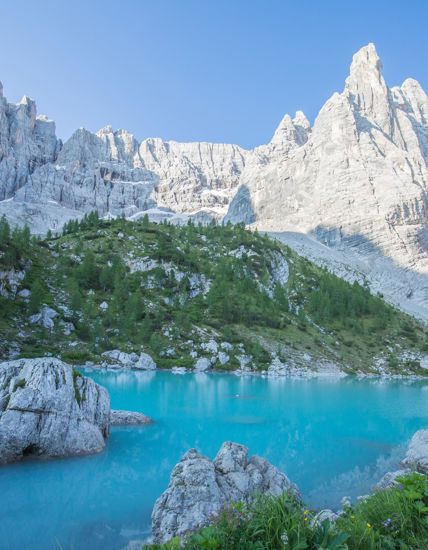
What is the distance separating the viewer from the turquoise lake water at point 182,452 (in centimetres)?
1443

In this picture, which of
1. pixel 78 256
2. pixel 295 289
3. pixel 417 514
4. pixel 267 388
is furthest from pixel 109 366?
pixel 295 289

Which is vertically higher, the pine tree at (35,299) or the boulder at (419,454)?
the pine tree at (35,299)

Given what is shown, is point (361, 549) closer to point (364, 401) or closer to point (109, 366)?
point (364, 401)

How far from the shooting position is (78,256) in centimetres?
10625

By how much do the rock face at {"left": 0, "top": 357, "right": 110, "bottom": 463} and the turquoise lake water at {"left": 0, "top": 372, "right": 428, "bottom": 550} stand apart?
78cm

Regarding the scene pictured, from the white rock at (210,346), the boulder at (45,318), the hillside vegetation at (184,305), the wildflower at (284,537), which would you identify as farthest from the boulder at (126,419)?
the white rock at (210,346)

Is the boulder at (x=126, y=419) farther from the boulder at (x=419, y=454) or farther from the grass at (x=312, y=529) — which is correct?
the grass at (x=312, y=529)

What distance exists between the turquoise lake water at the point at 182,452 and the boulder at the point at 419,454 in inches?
40.9

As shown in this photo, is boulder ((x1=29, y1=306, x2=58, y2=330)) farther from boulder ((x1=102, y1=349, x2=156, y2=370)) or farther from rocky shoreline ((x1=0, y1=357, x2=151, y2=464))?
rocky shoreline ((x1=0, y1=357, x2=151, y2=464))

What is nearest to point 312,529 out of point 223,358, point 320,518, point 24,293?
point 320,518

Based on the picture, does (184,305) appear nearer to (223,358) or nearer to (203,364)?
(223,358)

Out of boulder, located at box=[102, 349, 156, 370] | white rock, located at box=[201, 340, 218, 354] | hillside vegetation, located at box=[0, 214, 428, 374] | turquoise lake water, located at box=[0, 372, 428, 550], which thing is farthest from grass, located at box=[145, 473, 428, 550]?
white rock, located at box=[201, 340, 218, 354]

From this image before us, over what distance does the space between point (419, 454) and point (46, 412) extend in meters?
20.4

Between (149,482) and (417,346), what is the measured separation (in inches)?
3919
